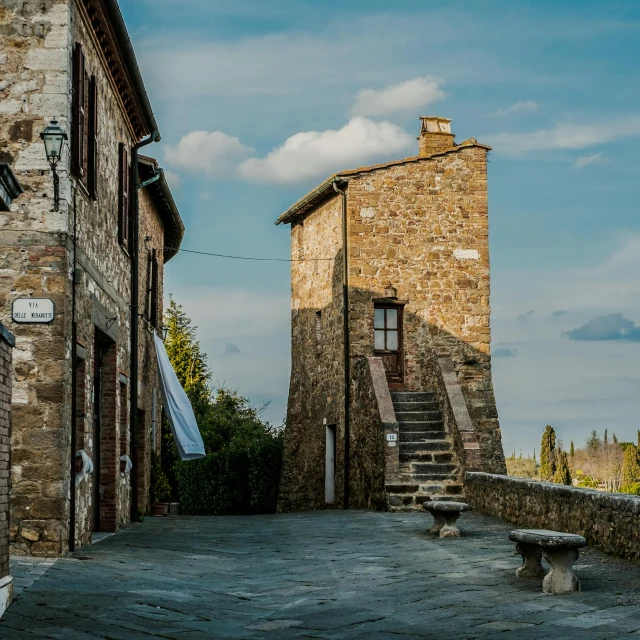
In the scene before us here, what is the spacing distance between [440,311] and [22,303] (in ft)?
39.4

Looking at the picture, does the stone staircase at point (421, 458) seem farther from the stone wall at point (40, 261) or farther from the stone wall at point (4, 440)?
the stone wall at point (4, 440)

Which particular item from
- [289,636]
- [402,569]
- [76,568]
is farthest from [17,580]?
[402,569]

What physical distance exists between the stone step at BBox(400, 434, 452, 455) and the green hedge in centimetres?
695

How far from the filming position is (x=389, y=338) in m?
20.5

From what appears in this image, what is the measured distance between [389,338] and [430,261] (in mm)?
1775

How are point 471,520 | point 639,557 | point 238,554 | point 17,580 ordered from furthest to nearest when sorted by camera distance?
point 471,520, point 238,554, point 639,557, point 17,580

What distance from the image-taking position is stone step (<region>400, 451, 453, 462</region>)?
1777 centimetres

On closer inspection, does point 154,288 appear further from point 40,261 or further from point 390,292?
point 40,261

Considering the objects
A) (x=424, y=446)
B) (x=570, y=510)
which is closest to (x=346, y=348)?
(x=424, y=446)

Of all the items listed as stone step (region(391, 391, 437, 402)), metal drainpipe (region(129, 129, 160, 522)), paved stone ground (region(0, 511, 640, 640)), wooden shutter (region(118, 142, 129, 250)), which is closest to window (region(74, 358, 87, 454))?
paved stone ground (region(0, 511, 640, 640))

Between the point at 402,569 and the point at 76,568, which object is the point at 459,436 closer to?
the point at 402,569

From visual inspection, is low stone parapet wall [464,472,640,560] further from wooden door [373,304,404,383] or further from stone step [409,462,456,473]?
wooden door [373,304,404,383]

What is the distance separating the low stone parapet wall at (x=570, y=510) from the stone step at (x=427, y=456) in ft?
6.91

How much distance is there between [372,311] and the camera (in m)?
20.2
